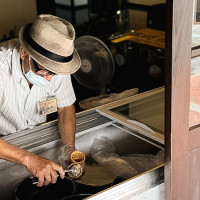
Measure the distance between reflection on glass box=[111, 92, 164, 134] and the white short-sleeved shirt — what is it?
15.9 inches

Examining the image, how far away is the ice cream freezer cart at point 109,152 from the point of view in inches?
71.3

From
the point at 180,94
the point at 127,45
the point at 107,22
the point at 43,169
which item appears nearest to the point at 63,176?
the point at 43,169

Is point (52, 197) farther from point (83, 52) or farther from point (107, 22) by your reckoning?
point (107, 22)

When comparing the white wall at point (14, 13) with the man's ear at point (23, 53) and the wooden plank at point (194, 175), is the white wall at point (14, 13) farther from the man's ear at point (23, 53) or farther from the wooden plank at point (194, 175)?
the wooden plank at point (194, 175)

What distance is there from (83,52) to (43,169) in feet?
8.55

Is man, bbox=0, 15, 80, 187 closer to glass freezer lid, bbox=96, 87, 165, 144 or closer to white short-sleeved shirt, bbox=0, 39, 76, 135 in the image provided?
white short-sleeved shirt, bbox=0, 39, 76, 135

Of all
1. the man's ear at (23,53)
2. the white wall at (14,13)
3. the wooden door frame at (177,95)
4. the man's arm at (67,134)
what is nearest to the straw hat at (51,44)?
the man's ear at (23,53)

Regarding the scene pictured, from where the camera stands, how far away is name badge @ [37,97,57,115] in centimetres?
240

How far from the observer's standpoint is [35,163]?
1836mm

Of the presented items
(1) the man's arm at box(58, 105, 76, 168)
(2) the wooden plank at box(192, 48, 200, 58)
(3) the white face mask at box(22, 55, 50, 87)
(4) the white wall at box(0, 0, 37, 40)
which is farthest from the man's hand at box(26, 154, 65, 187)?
(4) the white wall at box(0, 0, 37, 40)

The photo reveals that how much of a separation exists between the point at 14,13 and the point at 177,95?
5.37 meters

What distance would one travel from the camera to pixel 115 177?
1.95 meters

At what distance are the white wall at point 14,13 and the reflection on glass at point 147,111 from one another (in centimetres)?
418

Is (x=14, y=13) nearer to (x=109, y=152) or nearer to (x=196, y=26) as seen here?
(x=109, y=152)
